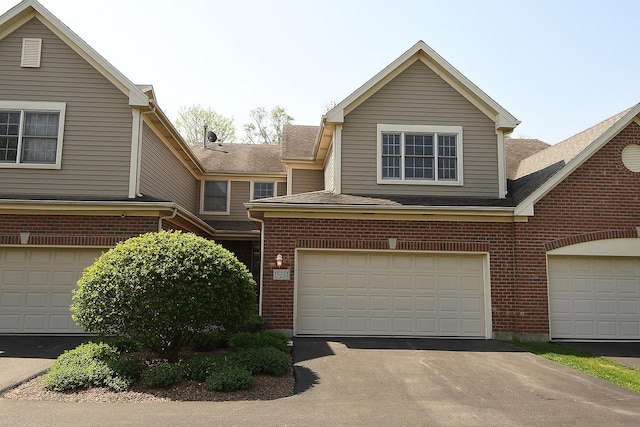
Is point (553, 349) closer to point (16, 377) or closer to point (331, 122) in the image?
point (331, 122)

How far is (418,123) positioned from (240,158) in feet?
32.0

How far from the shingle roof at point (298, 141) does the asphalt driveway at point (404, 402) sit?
9.51 meters

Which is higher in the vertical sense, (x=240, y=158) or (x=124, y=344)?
(x=240, y=158)

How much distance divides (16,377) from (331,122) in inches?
365

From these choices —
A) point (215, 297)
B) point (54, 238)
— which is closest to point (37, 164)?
point (54, 238)

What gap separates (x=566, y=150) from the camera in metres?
13.5

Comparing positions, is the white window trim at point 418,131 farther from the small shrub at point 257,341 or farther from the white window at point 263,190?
the white window at point 263,190

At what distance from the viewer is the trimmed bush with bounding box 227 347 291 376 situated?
25.7ft

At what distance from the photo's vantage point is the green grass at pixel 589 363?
8180mm

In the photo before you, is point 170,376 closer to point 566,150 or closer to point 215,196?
point 566,150

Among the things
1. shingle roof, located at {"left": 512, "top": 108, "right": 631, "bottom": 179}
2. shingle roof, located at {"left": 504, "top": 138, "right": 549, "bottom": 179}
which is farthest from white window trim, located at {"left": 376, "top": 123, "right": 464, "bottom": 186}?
shingle roof, located at {"left": 504, "top": 138, "right": 549, "bottom": 179}

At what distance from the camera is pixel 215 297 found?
26.0ft

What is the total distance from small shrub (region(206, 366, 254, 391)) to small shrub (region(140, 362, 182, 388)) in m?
0.55

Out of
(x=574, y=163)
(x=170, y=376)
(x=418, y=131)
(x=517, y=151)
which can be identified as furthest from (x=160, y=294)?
(x=517, y=151)
